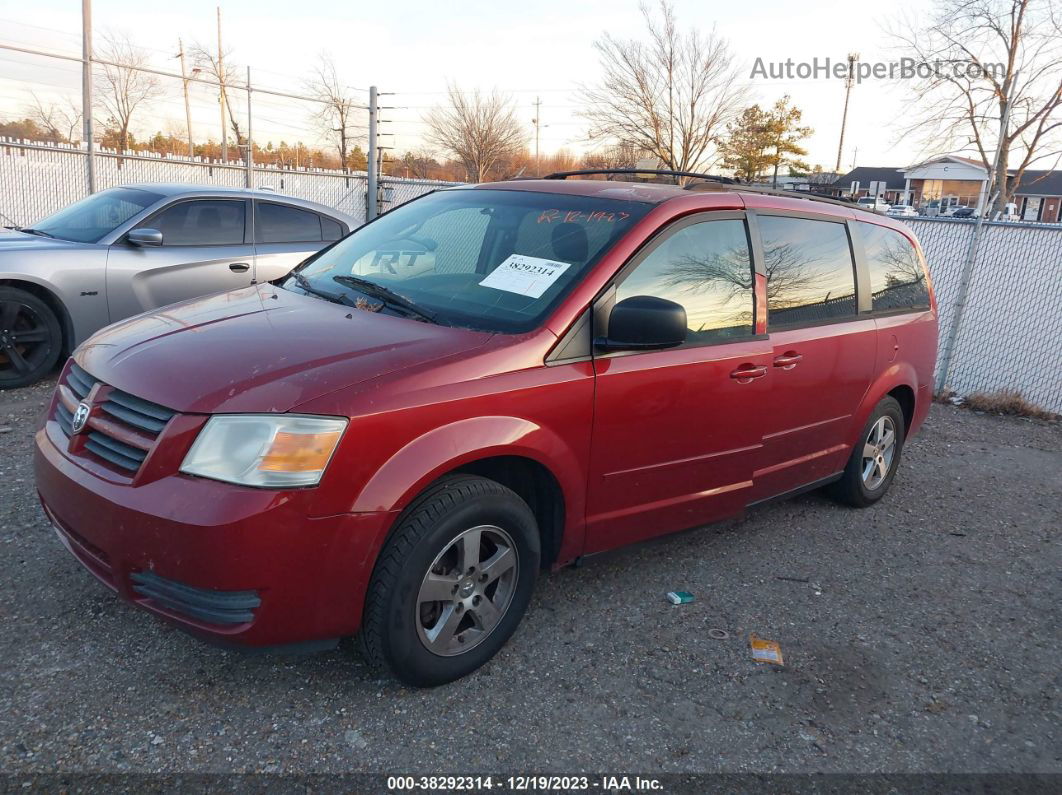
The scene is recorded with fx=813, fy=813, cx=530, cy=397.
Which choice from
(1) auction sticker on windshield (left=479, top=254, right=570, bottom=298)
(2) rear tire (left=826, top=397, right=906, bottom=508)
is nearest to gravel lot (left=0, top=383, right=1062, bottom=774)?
(2) rear tire (left=826, top=397, right=906, bottom=508)

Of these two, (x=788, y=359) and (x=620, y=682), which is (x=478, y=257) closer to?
(x=788, y=359)

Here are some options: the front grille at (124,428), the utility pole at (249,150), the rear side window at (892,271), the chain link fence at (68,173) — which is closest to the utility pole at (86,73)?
the chain link fence at (68,173)

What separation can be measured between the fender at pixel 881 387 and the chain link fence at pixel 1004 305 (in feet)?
12.7

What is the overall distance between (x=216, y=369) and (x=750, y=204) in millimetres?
2624

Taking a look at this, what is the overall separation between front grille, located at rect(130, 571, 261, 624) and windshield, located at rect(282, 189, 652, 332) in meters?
1.27

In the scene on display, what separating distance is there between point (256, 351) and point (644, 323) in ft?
4.64

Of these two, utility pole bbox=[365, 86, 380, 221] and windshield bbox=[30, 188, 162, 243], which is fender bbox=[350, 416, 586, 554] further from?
utility pole bbox=[365, 86, 380, 221]

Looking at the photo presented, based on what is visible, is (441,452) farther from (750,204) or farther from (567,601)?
(750,204)

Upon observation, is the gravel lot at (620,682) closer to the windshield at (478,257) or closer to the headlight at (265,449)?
the headlight at (265,449)

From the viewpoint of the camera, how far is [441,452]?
106 inches

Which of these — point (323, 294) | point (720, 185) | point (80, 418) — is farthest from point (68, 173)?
point (720, 185)

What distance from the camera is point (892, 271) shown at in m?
4.99

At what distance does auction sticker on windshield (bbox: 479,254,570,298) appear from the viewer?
10.7ft

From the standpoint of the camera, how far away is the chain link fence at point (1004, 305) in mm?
8398
